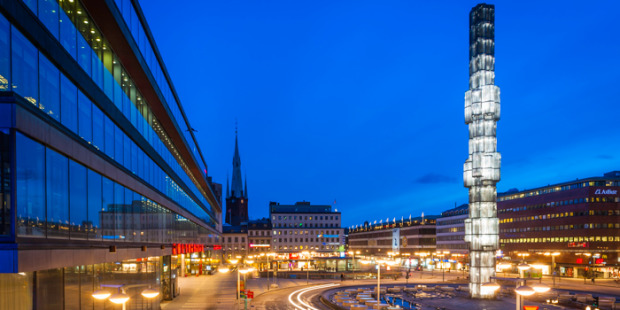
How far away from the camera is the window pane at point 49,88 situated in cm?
1820

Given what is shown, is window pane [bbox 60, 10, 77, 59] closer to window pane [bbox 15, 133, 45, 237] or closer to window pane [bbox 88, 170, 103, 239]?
window pane [bbox 88, 170, 103, 239]

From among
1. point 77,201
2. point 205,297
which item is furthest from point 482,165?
point 77,201

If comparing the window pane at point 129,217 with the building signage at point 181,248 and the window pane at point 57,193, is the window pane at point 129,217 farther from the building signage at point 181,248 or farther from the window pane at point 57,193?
the building signage at point 181,248

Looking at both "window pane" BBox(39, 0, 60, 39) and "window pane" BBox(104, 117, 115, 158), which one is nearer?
"window pane" BBox(39, 0, 60, 39)

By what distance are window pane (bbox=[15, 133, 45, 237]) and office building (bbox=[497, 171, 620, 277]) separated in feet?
374

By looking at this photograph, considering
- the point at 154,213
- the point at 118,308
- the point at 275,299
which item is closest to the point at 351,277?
the point at 275,299

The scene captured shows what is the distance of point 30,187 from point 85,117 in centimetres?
782

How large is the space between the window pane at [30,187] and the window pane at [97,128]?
7.63 metres

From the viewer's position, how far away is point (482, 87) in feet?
219

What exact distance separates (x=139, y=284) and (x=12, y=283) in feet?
72.6

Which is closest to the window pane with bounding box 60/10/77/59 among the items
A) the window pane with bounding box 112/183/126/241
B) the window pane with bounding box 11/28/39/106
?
the window pane with bounding box 11/28/39/106

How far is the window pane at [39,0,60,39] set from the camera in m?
18.7

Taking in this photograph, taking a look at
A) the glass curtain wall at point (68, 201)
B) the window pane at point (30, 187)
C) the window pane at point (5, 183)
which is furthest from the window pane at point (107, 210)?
the window pane at point (5, 183)

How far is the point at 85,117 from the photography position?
77.7 feet
